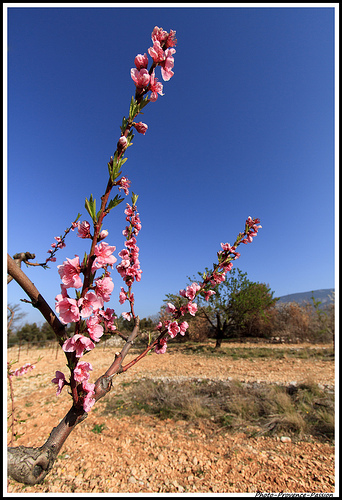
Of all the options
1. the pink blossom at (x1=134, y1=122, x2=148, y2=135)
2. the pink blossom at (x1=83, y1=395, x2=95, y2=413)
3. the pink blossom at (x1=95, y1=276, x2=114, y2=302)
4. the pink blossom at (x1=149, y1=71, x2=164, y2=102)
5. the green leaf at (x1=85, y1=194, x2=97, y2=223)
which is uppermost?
the pink blossom at (x1=149, y1=71, x2=164, y2=102)

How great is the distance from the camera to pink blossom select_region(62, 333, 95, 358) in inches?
27.3

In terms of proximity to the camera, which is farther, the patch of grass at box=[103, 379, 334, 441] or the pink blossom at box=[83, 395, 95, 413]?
the patch of grass at box=[103, 379, 334, 441]

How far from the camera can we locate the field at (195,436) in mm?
3695

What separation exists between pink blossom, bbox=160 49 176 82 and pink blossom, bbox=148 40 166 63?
0.02 meters

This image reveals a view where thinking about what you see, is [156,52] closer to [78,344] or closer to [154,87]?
[154,87]

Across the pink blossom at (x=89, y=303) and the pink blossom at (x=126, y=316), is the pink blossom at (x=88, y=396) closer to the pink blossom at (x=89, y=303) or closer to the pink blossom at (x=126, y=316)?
the pink blossom at (x=89, y=303)

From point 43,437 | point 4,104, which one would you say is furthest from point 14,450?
point 43,437

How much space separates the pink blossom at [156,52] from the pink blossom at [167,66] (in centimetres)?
2

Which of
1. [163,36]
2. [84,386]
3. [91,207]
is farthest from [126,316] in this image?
[163,36]

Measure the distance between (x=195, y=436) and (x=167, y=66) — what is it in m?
A: 6.25

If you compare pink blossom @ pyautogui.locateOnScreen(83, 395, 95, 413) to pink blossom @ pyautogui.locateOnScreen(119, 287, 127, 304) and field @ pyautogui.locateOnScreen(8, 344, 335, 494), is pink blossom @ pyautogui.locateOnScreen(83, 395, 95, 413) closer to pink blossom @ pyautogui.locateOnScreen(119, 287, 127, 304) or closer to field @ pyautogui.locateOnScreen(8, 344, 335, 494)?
pink blossom @ pyautogui.locateOnScreen(119, 287, 127, 304)

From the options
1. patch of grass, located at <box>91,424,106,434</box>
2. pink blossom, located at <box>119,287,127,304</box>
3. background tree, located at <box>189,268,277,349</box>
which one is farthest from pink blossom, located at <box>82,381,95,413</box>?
background tree, located at <box>189,268,277,349</box>

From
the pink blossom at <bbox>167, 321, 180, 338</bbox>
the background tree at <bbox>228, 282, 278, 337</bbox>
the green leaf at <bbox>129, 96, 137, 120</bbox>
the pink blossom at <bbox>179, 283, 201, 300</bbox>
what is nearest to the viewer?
the green leaf at <bbox>129, 96, 137, 120</bbox>

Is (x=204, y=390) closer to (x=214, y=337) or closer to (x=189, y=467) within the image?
(x=189, y=467)
